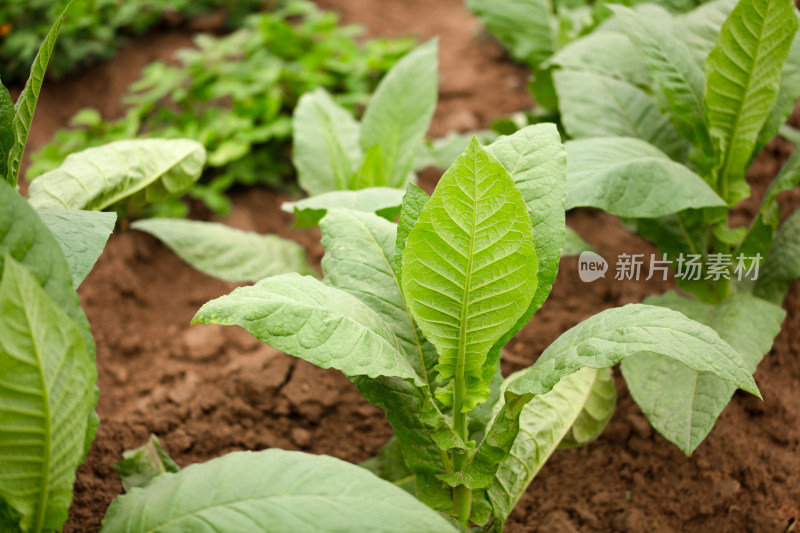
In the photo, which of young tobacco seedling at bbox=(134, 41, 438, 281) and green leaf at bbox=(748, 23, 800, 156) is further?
young tobacco seedling at bbox=(134, 41, 438, 281)

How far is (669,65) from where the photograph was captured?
182 centimetres

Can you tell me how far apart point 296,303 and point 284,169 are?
168cm

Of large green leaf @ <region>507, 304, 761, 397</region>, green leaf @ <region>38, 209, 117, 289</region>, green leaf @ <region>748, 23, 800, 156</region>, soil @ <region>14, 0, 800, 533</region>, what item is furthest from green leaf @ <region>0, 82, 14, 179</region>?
green leaf @ <region>748, 23, 800, 156</region>

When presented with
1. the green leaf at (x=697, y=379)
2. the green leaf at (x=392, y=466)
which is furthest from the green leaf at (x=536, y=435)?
the green leaf at (x=392, y=466)

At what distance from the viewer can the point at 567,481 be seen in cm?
172

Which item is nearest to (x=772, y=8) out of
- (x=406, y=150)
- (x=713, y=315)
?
(x=713, y=315)

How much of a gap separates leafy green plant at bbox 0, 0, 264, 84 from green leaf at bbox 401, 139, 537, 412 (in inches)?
89.2

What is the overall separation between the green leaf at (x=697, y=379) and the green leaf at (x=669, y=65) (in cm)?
52

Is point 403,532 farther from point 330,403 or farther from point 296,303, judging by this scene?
point 330,403

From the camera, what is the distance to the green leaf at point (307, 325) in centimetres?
115

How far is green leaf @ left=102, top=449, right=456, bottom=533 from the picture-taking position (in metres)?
1.01

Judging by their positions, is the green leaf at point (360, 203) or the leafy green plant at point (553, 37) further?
the leafy green plant at point (553, 37)

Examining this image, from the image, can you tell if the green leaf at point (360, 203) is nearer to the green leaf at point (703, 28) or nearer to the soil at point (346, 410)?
the soil at point (346, 410)

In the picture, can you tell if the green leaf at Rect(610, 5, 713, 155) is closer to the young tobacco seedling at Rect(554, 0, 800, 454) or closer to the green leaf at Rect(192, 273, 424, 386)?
the young tobacco seedling at Rect(554, 0, 800, 454)
